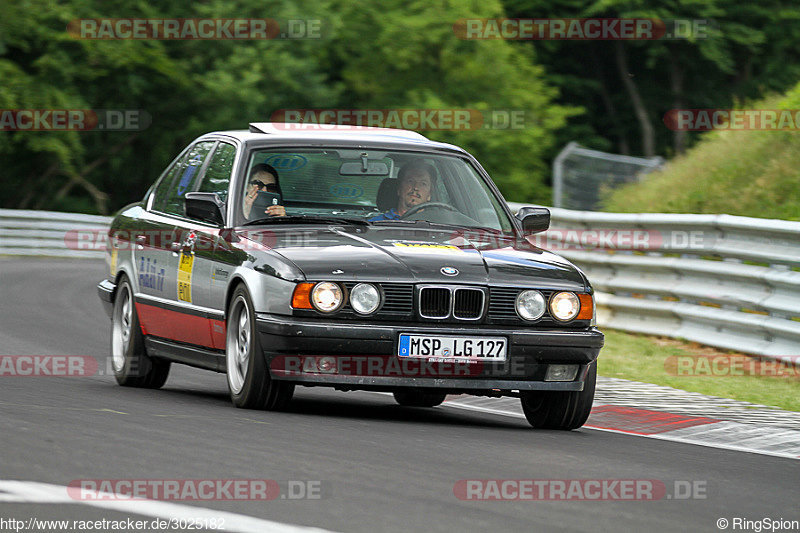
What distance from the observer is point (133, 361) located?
410 inches

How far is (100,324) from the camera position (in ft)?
53.1

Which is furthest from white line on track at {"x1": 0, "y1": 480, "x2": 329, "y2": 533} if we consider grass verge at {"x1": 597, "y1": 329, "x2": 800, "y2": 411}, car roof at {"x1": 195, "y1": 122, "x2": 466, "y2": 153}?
grass verge at {"x1": 597, "y1": 329, "x2": 800, "y2": 411}

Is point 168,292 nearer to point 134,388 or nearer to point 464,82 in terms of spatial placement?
point 134,388

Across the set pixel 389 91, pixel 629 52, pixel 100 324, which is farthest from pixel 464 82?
pixel 100 324

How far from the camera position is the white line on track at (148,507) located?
517 centimetres

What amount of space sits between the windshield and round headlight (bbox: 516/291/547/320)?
47.8 inches

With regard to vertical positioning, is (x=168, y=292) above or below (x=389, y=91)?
below

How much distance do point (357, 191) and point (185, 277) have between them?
1180mm

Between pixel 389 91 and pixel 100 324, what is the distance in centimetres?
3000
